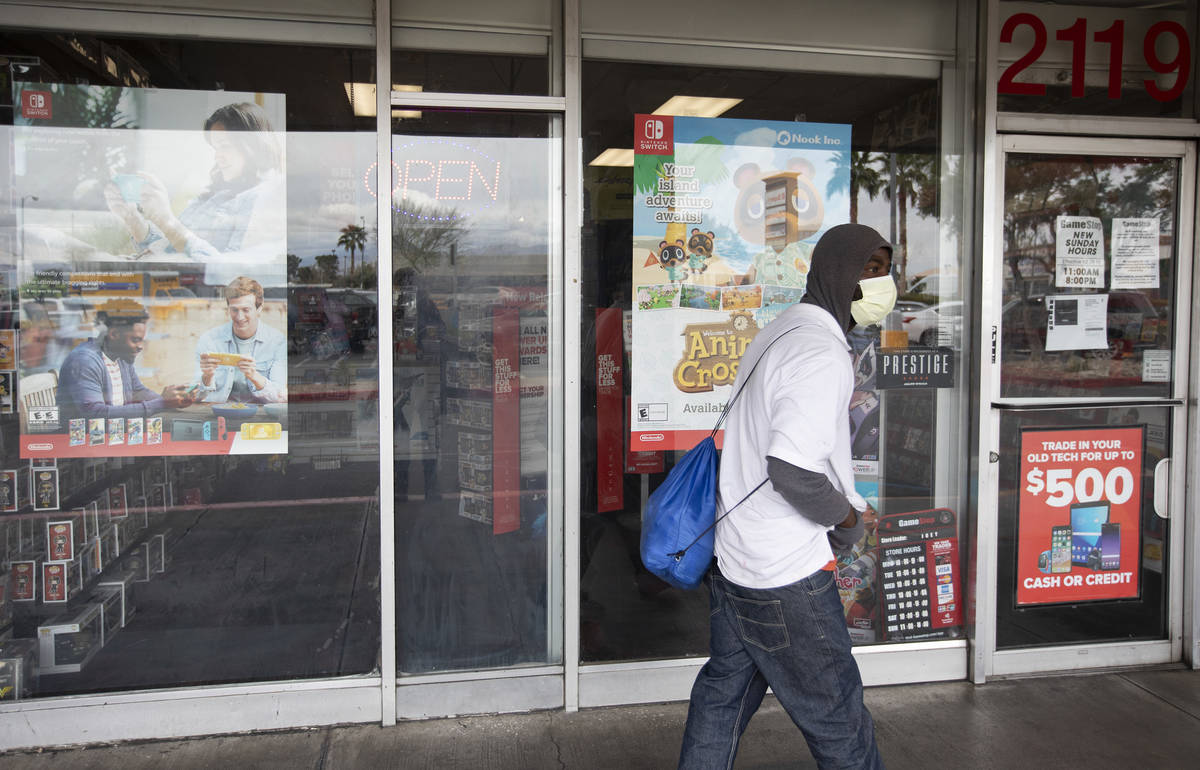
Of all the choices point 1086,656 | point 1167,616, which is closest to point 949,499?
point 1086,656

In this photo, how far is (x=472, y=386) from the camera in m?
3.91

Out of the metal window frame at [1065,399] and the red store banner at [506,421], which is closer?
the red store banner at [506,421]

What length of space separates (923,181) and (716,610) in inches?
103

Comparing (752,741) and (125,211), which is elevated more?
(125,211)

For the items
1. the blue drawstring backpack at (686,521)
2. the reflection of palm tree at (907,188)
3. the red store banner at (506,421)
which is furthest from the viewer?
the reflection of palm tree at (907,188)

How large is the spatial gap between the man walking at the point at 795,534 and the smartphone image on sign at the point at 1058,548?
2257 mm

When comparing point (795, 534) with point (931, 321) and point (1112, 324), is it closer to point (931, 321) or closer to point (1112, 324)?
point (931, 321)

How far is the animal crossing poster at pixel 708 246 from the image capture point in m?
3.94

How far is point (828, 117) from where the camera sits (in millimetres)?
4117

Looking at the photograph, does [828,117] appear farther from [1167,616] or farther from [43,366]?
[43,366]

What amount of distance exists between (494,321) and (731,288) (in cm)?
109

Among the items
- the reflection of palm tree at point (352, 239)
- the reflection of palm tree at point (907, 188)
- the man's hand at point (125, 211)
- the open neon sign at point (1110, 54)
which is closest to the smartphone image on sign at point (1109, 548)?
the reflection of palm tree at point (907, 188)

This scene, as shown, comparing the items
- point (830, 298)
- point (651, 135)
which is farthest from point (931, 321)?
point (830, 298)

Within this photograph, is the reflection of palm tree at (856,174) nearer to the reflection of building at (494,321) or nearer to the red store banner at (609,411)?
the reflection of building at (494,321)
